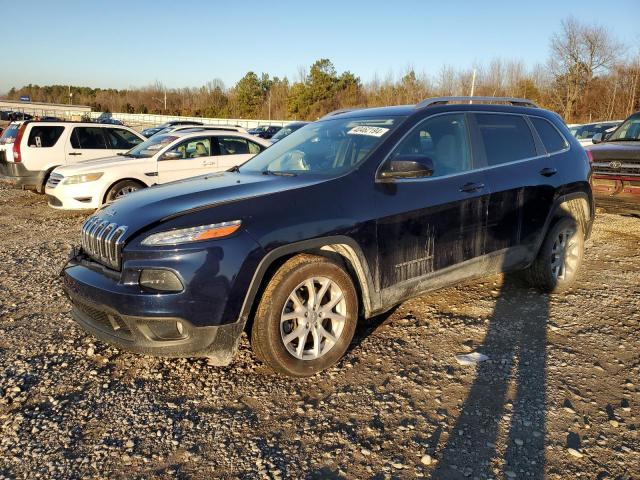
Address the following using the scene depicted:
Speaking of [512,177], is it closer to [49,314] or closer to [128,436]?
[128,436]

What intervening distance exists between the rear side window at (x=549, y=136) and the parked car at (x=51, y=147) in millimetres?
9097

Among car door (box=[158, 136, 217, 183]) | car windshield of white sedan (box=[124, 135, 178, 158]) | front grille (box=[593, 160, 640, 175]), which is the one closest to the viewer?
front grille (box=[593, 160, 640, 175])

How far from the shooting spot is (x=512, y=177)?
13.9 ft

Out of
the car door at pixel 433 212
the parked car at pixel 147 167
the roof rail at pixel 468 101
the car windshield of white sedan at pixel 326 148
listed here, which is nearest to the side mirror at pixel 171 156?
the parked car at pixel 147 167

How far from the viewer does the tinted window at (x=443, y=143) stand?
3.75 meters

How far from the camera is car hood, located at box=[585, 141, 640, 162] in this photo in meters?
7.41

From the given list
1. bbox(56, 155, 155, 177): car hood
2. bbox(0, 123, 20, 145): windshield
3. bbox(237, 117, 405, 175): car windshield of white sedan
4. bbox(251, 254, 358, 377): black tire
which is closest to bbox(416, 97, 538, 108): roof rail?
bbox(237, 117, 405, 175): car windshield of white sedan

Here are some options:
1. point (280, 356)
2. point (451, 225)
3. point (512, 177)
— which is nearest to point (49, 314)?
point (280, 356)

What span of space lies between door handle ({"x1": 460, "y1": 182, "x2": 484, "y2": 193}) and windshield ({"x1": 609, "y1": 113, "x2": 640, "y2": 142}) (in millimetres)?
6099

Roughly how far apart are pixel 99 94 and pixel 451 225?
121m

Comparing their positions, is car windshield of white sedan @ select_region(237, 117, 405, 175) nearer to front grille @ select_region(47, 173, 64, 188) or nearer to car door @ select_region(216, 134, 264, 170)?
car door @ select_region(216, 134, 264, 170)

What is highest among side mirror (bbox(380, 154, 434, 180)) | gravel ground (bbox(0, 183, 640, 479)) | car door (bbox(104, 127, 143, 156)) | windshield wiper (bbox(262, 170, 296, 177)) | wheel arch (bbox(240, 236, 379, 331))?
car door (bbox(104, 127, 143, 156))

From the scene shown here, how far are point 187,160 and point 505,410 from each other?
299 inches

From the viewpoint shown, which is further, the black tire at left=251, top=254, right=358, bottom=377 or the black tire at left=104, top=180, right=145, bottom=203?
the black tire at left=104, top=180, right=145, bottom=203
